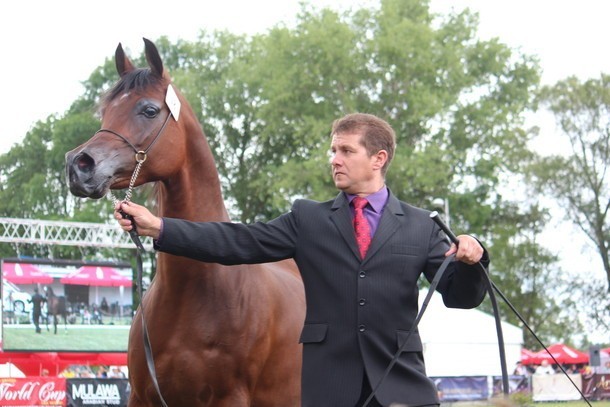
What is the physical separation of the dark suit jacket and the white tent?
24161 millimetres

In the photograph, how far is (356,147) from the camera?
13.9 ft


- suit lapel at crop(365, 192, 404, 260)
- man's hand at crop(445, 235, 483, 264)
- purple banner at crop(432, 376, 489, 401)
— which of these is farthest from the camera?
purple banner at crop(432, 376, 489, 401)

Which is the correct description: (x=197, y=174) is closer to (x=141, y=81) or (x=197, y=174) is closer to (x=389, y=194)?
(x=141, y=81)

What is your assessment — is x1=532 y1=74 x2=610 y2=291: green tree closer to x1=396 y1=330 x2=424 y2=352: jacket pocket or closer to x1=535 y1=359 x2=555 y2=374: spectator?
x1=535 y1=359 x2=555 y2=374: spectator

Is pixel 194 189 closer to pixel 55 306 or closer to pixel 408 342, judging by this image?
pixel 408 342

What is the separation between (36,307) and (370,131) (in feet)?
61.8

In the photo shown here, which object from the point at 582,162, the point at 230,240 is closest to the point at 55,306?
the point at 230,240

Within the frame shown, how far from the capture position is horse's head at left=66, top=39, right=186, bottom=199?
4734 millimetres

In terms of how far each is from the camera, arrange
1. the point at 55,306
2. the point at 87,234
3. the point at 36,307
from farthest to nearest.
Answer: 1. the point at 87,234
2. the point at 55,306
3. the point at 36,307

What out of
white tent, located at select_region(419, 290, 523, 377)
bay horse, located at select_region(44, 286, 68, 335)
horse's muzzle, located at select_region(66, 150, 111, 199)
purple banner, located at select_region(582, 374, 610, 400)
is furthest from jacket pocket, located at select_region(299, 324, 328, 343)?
white tent, located at select_region(419, 290, 523, 377)

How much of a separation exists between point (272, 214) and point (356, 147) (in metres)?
42.9

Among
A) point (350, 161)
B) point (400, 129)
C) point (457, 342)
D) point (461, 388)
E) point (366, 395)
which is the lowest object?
point (461, 388)

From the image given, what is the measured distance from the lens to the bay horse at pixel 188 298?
5.37 meters

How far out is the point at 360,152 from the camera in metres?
4.23
